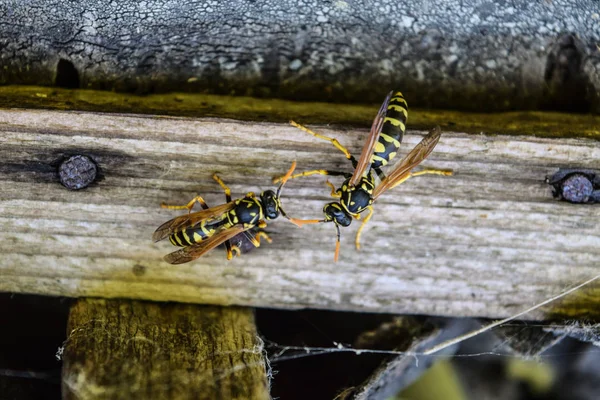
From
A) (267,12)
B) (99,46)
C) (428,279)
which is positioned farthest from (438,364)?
(99,46)

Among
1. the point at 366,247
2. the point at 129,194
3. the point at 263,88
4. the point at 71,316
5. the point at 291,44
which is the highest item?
the point at 291,44

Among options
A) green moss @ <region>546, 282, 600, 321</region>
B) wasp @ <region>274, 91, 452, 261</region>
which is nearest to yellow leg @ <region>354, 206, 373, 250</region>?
wasp @ <region>274, 91, 452, 261</region>

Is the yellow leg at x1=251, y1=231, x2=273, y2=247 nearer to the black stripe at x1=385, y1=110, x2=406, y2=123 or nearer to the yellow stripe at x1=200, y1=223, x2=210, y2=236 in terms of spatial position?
the yellow stripe at x1=200, y1=223, x2=210, y2=236

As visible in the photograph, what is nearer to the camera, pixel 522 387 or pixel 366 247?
pixel 366 247

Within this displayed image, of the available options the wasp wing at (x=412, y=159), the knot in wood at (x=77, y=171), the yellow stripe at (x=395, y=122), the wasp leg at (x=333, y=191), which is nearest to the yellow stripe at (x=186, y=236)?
the knot in wood at (x=77, y=171)

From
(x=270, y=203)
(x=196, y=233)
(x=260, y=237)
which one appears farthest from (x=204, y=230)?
(x=270, y=203)

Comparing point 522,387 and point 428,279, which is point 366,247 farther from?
point 522,387
